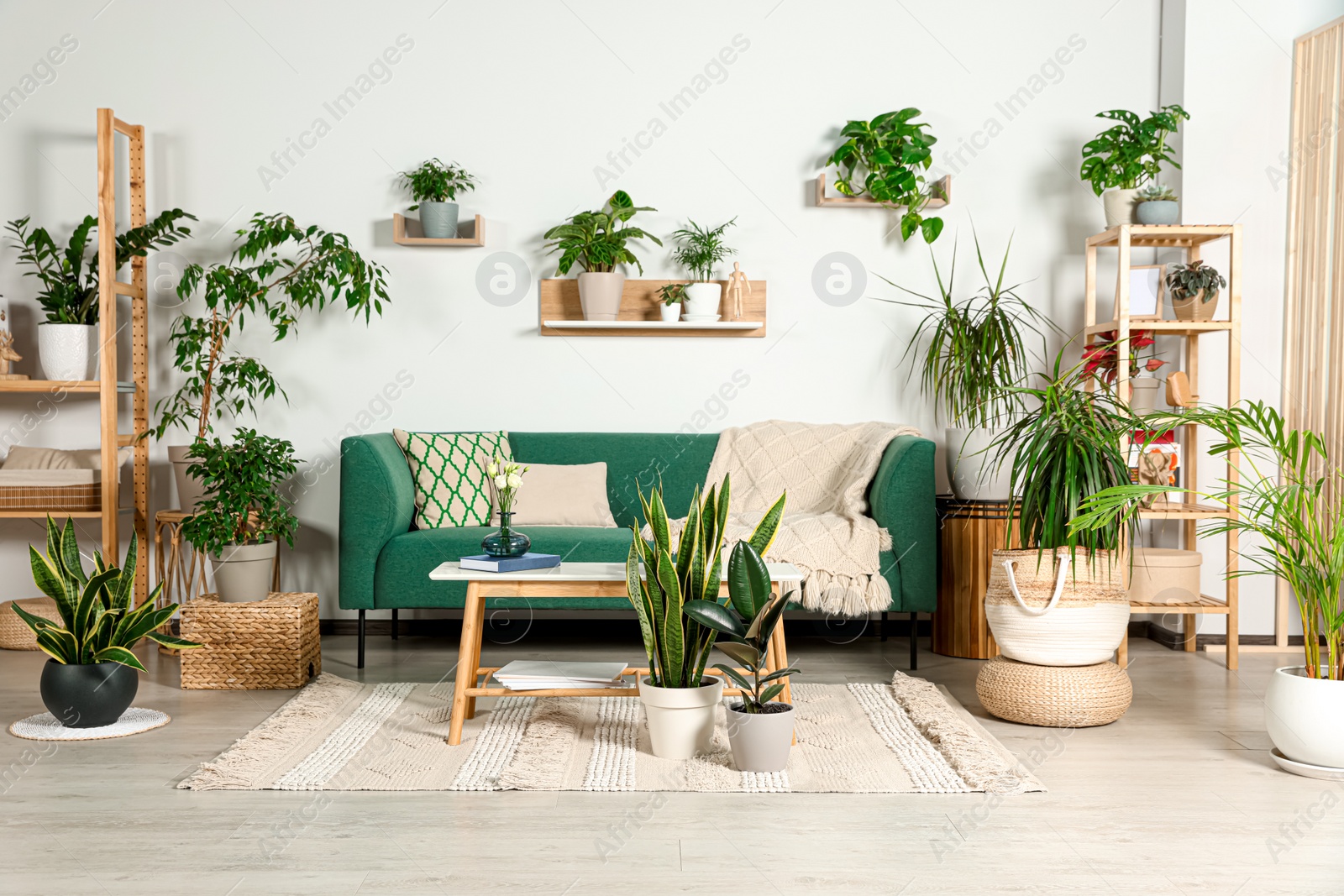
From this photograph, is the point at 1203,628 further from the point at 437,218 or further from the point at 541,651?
the point at 437,218

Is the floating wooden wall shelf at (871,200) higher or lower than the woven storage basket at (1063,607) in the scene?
higher

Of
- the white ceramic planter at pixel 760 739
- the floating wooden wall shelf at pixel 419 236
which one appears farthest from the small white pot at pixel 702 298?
the white ceramic planter at pixel 760 739

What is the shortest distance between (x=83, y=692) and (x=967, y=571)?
2755 mm

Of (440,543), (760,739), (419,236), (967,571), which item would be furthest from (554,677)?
(419,236)

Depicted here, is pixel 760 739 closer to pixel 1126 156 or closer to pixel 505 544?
pixel 505 544

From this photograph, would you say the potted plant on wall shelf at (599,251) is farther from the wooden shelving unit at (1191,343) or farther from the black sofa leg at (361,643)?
the wooden shelving unit at (1191,343)

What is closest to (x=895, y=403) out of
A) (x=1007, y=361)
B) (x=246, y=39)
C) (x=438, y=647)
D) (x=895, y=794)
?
(x=1007, y=361)

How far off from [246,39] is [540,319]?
163cm

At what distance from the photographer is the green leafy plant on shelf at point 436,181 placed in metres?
4.25

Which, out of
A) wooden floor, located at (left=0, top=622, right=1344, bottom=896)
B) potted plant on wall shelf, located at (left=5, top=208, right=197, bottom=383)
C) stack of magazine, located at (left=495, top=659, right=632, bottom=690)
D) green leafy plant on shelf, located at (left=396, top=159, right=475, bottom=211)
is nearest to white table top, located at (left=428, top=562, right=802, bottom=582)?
stack of magazine, located at (left=495, top=659, right=632, bottom=690)

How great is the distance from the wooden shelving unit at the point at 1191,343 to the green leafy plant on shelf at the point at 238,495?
2857mm

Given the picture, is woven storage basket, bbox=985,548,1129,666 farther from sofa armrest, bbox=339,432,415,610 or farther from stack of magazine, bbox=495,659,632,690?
sofa armrest, bbox=339,432,415,610

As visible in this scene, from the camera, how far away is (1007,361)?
4191 mm

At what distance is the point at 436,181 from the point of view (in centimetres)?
425
